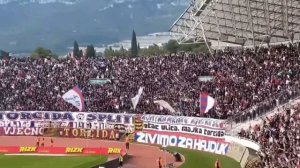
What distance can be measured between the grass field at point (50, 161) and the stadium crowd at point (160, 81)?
1127 cm

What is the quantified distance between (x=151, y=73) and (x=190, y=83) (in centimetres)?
600

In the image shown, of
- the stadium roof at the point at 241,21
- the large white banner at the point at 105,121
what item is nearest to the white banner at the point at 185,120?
the large white banner at the point at 105,121

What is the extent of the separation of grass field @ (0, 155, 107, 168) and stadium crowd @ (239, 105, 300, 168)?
36.9 ft

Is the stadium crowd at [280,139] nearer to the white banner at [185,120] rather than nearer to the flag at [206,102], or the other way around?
the flag at [206,102]

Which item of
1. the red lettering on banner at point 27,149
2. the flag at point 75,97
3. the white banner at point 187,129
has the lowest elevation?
the red lettering on banner at point 27,149

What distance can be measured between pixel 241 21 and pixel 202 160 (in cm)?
2703

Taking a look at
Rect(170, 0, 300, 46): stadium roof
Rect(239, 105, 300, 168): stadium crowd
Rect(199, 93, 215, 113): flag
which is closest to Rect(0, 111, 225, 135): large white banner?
Rect(199, 93, 215, 113): flag

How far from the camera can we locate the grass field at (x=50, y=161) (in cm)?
4291

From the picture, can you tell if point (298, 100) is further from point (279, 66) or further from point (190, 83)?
point (190, 83)

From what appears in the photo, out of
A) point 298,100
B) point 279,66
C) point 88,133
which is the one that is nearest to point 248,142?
point 298,100

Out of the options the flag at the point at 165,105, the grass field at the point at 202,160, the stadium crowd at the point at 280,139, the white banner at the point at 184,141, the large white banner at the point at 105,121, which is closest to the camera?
the stadium crowd at the point at 280,139

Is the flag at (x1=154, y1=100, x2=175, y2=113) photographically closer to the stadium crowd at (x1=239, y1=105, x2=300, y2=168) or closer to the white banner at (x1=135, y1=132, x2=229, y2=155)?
the white banner at (x1=135, y1=132, x2=229, y2=155)

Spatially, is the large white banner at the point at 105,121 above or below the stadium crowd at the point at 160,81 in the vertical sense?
below

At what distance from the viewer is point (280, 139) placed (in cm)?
3469
